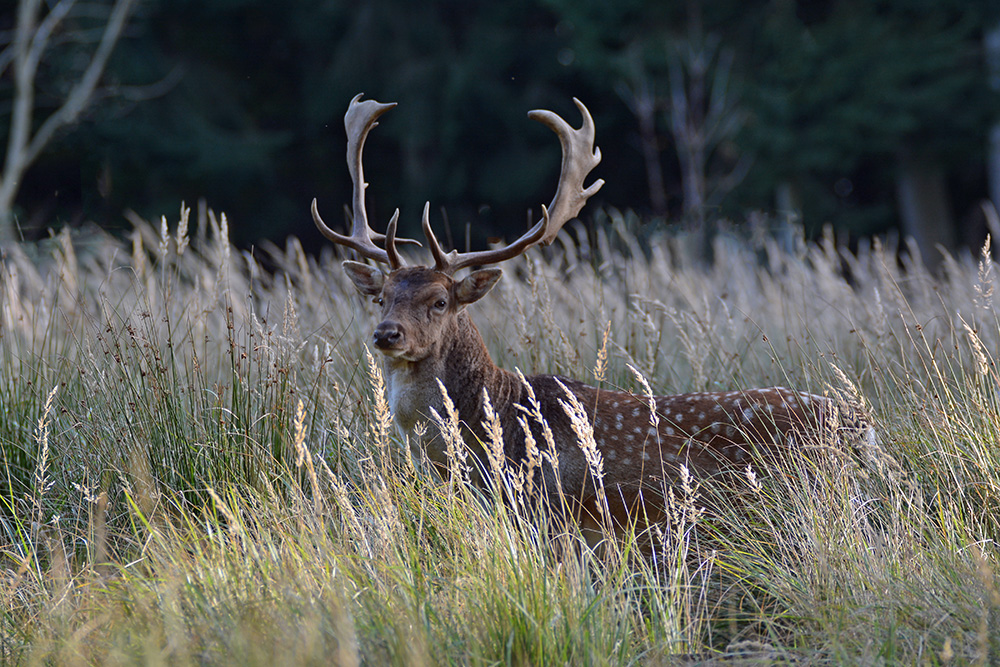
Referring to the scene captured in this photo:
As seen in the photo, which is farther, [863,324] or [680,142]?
[680,142]

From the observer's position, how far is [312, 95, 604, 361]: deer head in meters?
3.92

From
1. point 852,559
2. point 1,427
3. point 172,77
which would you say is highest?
point 172,77

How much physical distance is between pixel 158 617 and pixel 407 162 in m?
18.5

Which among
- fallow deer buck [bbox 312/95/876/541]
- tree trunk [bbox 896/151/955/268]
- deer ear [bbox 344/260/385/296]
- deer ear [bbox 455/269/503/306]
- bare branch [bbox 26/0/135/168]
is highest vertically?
bare branch [bbox 26/0/135/168]

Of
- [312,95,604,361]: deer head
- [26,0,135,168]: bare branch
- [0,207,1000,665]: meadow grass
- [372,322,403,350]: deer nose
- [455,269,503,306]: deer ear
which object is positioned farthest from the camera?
[26,0,135,168]: bare branch

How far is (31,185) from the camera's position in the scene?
64.7 ft

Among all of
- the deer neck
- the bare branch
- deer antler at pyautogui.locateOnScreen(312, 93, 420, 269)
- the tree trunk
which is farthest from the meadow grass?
the bare branch

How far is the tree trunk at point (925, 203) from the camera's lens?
16.8 metres

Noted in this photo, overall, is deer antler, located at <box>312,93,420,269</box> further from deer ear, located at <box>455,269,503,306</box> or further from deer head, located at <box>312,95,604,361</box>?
deer ear, located at <box>455,269,503,306</box>

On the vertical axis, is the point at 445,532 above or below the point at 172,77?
below

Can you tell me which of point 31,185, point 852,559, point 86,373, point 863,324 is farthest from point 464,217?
point 852,559

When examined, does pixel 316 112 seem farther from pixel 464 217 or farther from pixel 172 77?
pixel 464 217

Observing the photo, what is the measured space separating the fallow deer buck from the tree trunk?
14.2 metres

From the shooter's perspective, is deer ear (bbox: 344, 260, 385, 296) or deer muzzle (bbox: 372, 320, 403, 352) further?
deer ear (bbox: 344, 260, 385, 296)
